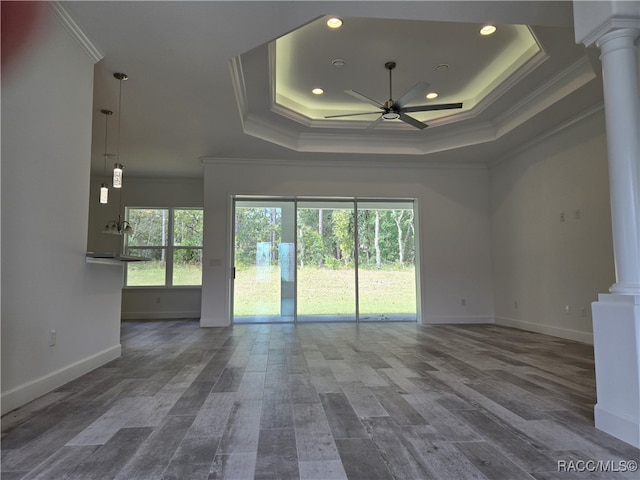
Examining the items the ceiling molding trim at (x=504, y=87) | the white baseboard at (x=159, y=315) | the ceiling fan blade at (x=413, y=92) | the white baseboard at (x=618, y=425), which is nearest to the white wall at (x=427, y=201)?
the ceiling molding trim at (x=504, y=87)

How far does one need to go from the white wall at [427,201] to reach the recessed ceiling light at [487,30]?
2.90m

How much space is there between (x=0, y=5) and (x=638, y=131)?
3.65m

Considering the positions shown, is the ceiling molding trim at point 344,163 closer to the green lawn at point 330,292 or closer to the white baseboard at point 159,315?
the green lawn at point 330,292

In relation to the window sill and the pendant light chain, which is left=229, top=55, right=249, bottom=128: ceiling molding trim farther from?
the window sill

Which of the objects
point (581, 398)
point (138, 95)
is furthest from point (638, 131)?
point (138, 95)

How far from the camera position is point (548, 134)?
5.32m

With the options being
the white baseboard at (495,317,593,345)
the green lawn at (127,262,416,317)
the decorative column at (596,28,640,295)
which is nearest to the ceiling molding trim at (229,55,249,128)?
the green lawn at (127,262,416,317)

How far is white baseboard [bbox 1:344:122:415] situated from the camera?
226 centimetres

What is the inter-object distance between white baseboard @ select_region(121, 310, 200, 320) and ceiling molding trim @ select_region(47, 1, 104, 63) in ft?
18.3

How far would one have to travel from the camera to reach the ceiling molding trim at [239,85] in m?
3.75

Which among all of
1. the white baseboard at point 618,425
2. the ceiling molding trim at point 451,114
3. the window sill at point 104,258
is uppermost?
the ceiling molding trim at point 451,114

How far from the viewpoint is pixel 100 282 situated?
11.4ft

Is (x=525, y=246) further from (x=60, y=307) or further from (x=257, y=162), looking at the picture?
(x=60, y=307)

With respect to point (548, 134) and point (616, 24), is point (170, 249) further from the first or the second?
point (616, 24)
